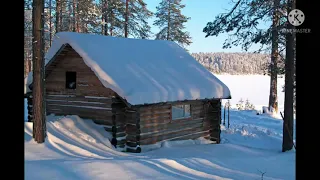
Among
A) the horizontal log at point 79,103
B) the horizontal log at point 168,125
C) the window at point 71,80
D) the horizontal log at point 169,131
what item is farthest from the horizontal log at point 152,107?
the window at point 71,80

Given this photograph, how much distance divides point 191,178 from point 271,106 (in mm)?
20405

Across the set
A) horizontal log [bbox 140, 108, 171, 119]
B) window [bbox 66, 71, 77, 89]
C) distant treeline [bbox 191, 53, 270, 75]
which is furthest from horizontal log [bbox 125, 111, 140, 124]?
distant treeline [bbox 191, 53, 270, 75]

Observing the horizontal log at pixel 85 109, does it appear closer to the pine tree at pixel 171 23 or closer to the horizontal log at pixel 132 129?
the horizontal log at pixel 132 129

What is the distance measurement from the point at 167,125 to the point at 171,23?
23411 millimetres

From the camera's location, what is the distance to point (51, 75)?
16.0 m

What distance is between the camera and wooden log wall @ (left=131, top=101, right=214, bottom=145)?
46.8 ft

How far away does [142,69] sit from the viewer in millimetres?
15539

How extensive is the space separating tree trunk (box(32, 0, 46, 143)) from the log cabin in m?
2.78

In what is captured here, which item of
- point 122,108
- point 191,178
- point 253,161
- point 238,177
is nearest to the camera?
point 191,178

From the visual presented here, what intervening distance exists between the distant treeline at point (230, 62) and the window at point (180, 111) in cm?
11947

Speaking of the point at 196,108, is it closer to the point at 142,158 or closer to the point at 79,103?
the point at 79,103

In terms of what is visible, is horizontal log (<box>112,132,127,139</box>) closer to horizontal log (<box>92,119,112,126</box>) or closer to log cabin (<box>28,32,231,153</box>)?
log cabin (<box>28,32,231,153</box>)
